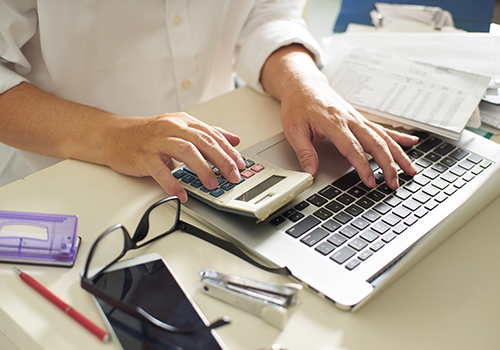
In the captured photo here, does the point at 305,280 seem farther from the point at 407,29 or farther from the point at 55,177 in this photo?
the point at 407,29

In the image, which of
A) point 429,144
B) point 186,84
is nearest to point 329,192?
point 429,144

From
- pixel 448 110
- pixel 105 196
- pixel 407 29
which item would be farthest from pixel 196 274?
pixel 407 29

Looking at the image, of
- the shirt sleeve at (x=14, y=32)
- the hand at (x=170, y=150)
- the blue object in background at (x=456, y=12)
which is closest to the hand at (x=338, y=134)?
the hand at (x=170, y=150)

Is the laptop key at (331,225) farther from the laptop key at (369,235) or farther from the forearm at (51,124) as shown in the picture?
the forearm at (51,124)

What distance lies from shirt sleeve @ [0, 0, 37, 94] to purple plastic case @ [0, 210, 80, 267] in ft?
0.93

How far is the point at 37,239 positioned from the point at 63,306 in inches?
3.7

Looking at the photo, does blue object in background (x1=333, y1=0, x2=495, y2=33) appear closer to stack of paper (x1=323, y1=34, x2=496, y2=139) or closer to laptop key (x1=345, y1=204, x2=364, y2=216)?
stack of paper (x1=323, y1=34, x2=496, y2=139)

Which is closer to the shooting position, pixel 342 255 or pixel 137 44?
pixel 342 255

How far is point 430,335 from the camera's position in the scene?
1.25 feet

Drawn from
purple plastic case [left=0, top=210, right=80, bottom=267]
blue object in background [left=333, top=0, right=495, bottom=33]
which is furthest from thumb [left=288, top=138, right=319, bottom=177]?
blue object in background [left=333, top=0, right=495, bottom=33]

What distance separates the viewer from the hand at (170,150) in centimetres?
52

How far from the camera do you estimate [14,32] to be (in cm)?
66

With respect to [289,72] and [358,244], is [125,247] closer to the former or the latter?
[358,244]

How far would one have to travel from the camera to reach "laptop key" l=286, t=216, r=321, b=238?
0.47 metres
